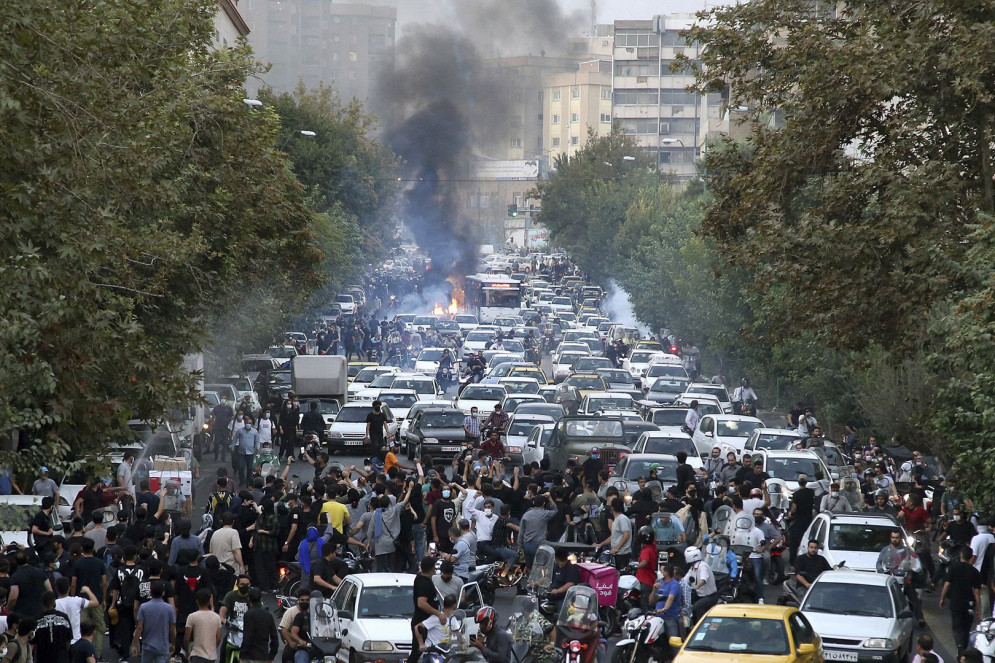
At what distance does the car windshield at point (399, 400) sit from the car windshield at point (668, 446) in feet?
37.4

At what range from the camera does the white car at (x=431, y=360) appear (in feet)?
166

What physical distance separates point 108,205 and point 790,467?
579 inches

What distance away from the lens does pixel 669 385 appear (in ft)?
143

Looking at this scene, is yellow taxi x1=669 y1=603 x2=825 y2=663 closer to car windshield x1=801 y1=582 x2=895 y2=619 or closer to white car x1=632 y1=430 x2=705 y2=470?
car windshield x1=801 y1=582 x2=895 y2=619

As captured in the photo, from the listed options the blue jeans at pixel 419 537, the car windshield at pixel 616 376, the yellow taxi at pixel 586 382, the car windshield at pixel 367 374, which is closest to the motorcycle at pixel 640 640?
the blue jeans at pixel 419 537

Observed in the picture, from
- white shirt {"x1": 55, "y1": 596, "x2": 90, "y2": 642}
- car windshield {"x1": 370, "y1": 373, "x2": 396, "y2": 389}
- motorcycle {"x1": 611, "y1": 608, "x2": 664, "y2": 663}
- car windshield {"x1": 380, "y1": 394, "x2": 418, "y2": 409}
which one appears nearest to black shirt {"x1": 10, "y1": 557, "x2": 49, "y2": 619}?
white shirt {"x1": 55, "y1": 596, "x2": 90, "y2": 642}

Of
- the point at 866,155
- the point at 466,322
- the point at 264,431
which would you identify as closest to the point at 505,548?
the point at 866,155

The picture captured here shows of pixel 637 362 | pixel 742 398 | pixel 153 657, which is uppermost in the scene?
pixel 637 362

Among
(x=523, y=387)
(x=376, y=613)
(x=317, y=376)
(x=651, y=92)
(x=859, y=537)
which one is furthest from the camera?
(x=651, y=92)

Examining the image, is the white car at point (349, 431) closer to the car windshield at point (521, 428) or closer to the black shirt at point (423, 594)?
the car windshield at point (521, 428)

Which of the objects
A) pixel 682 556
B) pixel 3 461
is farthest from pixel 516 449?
pixel 3 461

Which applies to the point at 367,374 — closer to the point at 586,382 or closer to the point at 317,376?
the point at 317,376

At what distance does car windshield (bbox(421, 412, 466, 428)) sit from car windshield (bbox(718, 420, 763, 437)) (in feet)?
19.3

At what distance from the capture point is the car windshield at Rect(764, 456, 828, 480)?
2614cm
